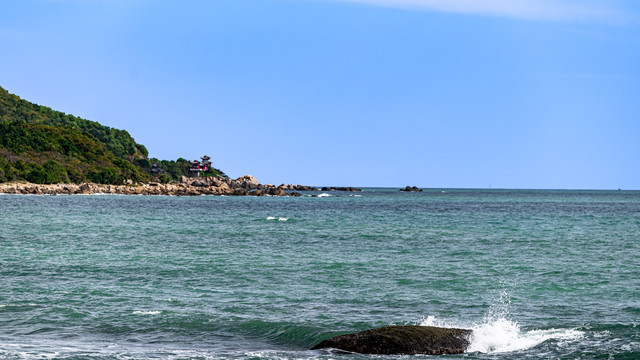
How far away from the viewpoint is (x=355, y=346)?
532 inches

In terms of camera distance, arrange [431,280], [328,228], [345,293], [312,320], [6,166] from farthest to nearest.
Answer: [6,166] → [328,228] → [431,280] → [345,293] → [312,320]

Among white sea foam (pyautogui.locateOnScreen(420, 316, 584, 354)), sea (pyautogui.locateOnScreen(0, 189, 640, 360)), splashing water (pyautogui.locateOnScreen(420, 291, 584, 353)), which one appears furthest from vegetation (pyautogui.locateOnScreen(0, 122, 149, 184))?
white sea foam (pyautogui.locateOnScreen(420, 316, 584, 354))

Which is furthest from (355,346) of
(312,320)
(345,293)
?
(345,293)

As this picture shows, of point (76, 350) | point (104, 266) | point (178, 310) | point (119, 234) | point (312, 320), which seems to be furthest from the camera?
point (119, 234)

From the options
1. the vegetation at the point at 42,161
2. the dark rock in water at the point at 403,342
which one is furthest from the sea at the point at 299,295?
the vegetation at the point at 42,161

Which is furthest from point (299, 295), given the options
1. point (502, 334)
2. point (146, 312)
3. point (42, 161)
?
point (42, 161)

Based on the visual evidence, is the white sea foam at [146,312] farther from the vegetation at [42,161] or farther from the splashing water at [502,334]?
the vegetation at [42,161]

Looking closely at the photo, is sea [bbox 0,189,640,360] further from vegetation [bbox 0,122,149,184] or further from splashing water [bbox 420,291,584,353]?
vegetation [bbox 0,122,149,184]

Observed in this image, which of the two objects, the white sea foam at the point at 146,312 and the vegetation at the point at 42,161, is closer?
the white sea foam at the point at 146,312

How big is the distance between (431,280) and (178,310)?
10.1 metres

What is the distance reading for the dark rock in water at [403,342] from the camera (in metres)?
13.4

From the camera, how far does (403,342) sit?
1349 cm

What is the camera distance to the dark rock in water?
44.0ft

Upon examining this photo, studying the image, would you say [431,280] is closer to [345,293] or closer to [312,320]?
[345,293]
